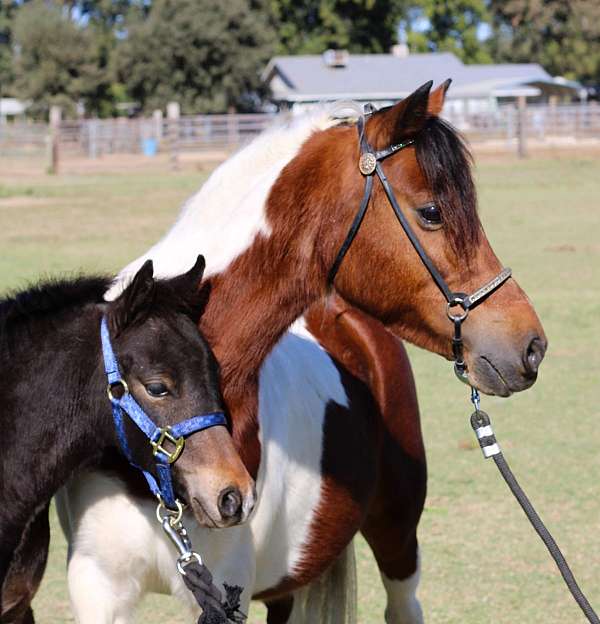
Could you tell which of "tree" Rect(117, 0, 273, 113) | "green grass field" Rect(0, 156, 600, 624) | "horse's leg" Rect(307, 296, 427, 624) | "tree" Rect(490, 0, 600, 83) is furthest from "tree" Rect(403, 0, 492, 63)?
"horse's leg" Rect(307, 296, 427, 624)

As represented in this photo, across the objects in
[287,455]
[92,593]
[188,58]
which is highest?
[188,58]

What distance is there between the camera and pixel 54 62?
51906 mm

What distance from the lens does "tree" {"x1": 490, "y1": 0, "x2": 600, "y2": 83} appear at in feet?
217

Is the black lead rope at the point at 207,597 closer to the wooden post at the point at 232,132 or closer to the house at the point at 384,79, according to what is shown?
the wooden post at the point at 232,132

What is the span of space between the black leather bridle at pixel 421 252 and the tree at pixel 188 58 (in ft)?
157

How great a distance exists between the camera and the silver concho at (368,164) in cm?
316

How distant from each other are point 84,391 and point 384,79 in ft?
178

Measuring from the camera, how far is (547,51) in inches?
2911

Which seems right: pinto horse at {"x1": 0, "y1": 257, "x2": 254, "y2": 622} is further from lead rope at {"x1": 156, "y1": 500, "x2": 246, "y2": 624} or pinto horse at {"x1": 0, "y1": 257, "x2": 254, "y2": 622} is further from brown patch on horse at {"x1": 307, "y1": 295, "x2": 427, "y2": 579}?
brown patch on horse at {"x1": 307, "y1": 295, "x2": 427, "y2": 579}

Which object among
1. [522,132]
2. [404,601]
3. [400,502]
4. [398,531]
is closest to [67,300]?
[400,502]

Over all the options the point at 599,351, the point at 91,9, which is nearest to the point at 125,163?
the point at 599,351

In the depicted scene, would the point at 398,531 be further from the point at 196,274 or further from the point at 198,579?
the point at 196,274

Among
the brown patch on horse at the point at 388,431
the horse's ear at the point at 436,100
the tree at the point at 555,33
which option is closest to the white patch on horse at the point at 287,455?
the brown patch on horse at the point at 388,431

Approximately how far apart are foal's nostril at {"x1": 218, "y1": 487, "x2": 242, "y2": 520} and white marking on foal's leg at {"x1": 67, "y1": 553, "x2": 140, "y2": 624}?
63cm
